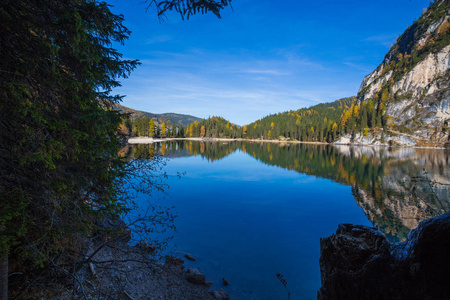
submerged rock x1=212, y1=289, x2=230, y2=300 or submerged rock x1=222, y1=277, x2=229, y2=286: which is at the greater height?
submerged rock x1=212, y1=289, x2=230, y2=300

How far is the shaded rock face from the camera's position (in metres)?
3.18

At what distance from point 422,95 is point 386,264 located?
508 ft

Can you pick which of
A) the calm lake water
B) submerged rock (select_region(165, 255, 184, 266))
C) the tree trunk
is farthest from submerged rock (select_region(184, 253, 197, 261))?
the tree trunk

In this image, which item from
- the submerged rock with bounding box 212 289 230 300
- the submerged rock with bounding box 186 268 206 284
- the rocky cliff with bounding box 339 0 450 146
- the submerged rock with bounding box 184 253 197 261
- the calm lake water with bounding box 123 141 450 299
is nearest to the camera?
the submerged rock with bounding box 212 289 230 300

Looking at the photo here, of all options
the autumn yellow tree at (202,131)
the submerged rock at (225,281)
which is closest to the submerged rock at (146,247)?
the submerged rock at (225,281)

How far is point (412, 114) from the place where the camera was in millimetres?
111688

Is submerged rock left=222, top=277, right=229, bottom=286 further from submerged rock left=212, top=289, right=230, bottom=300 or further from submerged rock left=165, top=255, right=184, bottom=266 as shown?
submerged rock left=165, top=255, right=184, bottom=266

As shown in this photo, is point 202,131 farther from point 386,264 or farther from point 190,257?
point 386,264

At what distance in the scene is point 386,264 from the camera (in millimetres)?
3965

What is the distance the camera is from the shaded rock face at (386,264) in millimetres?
3176

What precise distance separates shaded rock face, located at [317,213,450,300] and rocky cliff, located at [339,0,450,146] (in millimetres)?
124912

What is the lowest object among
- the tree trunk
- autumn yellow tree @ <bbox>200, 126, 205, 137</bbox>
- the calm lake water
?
the calm lake water

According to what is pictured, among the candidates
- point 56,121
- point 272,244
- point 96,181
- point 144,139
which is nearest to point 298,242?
point 272,244

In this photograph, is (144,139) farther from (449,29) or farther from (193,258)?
(449,29)
